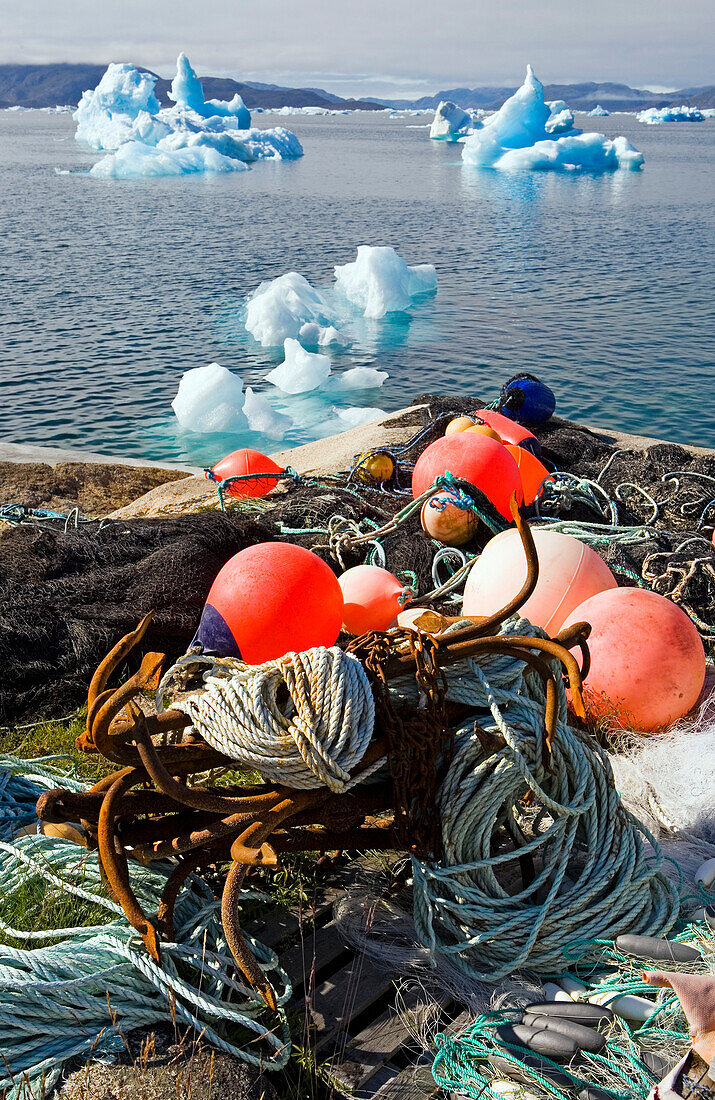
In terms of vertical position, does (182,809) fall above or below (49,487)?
above

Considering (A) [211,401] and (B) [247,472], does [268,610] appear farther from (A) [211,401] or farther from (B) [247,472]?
(A) [211,401]

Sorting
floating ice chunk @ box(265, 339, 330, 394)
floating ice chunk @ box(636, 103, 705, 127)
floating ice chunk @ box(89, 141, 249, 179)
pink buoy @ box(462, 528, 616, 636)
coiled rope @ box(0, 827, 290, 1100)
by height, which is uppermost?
floating ice chunk @ box(636, 103, 705, 127)

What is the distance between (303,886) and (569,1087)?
1056mm

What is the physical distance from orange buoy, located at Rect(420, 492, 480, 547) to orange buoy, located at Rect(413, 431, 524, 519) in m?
0.20

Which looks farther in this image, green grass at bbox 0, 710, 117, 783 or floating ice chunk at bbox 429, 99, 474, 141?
floating ice chunk at bbox 429, 99, 474, 141

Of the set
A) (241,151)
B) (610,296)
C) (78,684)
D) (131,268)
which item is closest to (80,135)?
(241,151)

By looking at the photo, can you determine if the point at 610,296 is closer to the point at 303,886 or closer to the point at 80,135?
the point at 303,886

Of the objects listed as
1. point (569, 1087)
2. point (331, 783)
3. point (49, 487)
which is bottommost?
point (49, 487)

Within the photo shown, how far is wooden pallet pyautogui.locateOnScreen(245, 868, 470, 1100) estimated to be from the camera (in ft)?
7.09

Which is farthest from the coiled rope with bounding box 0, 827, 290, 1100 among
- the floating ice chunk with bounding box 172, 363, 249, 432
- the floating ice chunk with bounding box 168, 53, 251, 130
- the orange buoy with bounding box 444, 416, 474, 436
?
the floating ice chunk with bounding box 168, 53, 251, 130

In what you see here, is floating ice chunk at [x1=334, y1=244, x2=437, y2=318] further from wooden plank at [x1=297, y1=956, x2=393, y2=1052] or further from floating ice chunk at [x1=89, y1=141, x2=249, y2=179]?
floating ice chunk at [x1=89, y1=141, x2=249, y2=179]

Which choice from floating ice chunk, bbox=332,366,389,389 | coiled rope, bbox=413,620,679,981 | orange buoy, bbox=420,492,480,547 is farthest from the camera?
floating ice chunk, bbox=332,366,389,389

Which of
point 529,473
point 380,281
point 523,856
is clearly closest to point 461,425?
point 529,473

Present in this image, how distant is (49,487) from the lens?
9250mm
